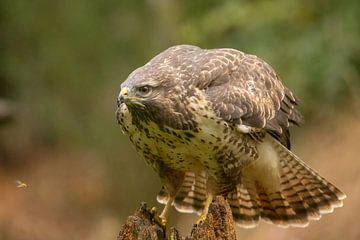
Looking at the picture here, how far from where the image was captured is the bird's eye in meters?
7.34

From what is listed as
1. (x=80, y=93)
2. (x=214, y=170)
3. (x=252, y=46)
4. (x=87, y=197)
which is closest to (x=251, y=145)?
(x=214, y=170)

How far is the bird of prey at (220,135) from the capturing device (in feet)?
24.5

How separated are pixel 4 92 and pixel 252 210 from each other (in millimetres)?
13289

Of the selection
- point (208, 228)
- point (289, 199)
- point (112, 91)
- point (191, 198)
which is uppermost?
point (112, 91)

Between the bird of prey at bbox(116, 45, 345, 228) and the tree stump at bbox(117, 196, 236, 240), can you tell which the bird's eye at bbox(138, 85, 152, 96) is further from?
the tree stump at bbox(117, 196, 236, 240)

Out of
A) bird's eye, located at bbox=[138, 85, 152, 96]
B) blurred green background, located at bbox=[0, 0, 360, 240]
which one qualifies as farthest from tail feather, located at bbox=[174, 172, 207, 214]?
blurred green background, located at bbox=[0, 0, 360, 240]

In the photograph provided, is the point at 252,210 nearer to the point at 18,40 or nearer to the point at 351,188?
the point at 351,188

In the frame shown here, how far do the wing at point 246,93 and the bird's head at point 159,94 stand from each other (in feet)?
0.57

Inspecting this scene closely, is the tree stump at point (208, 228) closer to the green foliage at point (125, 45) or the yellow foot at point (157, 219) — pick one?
the yellow foot at point (157, 219)

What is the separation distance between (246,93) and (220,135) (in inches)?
19.4

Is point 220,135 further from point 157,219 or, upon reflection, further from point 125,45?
point 125,45

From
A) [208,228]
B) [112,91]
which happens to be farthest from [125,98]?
[112,91]

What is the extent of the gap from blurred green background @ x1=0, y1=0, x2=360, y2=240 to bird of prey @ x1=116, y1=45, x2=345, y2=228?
2.90 meters

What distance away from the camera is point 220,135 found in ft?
24.6
